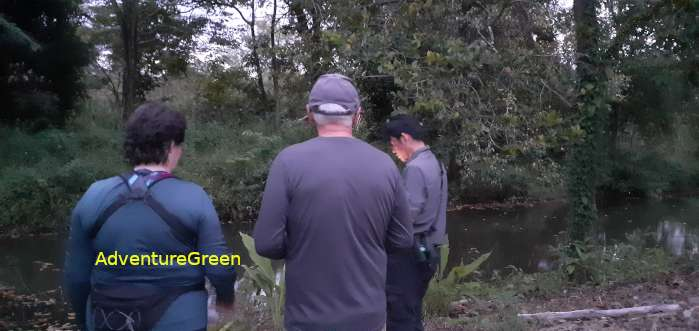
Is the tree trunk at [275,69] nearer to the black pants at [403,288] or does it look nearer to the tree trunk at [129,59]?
the tree trunk at [129,59]

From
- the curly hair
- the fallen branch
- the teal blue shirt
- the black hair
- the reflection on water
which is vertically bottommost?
the reflection on water

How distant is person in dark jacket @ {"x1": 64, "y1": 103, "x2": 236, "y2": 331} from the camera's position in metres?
2.62

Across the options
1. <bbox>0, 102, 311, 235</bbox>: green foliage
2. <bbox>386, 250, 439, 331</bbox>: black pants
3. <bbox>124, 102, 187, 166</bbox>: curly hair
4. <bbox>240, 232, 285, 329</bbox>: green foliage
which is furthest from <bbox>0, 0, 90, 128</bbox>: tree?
<bbox>124, 102, 187, 166</bbox>: curly hair

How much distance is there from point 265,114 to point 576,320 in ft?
69.9

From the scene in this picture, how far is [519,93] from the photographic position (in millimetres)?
9688

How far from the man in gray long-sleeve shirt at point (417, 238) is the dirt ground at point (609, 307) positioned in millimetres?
1718

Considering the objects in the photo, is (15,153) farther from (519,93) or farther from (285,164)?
(285,164)

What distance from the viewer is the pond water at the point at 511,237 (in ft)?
42.5

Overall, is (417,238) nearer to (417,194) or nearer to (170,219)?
(417,194)

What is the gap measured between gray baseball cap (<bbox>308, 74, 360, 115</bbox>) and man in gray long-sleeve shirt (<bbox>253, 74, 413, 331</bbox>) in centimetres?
12

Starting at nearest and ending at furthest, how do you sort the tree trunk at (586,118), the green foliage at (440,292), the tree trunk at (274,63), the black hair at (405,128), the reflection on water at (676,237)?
1. the black hair at (405,128)
2. the green foliage at (440,292)
3. the tree trunk at (586,118)
4. the reflection on water at (676,237)
5. the tree trunk at (274,63)

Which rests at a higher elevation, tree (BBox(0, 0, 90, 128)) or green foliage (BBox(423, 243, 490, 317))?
tree (BBox(0, 0, 90, 128))

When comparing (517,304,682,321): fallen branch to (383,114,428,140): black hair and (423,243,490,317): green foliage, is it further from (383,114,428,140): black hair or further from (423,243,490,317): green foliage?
(383,114,428,140): black hair

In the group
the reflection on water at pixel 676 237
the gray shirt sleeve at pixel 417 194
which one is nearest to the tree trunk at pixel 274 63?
the reflection on water at pixel 676 237
